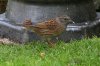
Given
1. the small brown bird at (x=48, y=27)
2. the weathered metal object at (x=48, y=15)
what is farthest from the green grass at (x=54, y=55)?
the weathered metal object at (x=48, y=15)

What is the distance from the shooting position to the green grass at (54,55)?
5.86 m

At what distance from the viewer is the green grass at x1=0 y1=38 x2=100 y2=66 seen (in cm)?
586

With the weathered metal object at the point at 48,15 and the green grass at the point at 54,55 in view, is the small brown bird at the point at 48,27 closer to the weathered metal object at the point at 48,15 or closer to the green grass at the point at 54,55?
the green grass at the point at 54,55

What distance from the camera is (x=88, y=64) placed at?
584 centimetres

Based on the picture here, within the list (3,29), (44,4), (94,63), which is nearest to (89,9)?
(44,4)

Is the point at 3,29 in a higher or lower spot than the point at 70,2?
lower

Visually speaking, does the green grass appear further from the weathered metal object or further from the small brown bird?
the weathered metal object

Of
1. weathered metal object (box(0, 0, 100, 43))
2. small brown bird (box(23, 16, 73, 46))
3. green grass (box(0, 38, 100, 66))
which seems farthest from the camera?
weathered metal object (box(0, 0, 100, 43))

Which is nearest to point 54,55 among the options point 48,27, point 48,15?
point 48,27

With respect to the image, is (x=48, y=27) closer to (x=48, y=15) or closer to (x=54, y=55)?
(x=54, y=55)

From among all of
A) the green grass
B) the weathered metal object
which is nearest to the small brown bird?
the green grass

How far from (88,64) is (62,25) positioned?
192 centimetres

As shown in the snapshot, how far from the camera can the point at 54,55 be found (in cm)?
659

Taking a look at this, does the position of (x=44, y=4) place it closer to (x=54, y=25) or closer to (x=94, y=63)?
(x=54, y=25)
